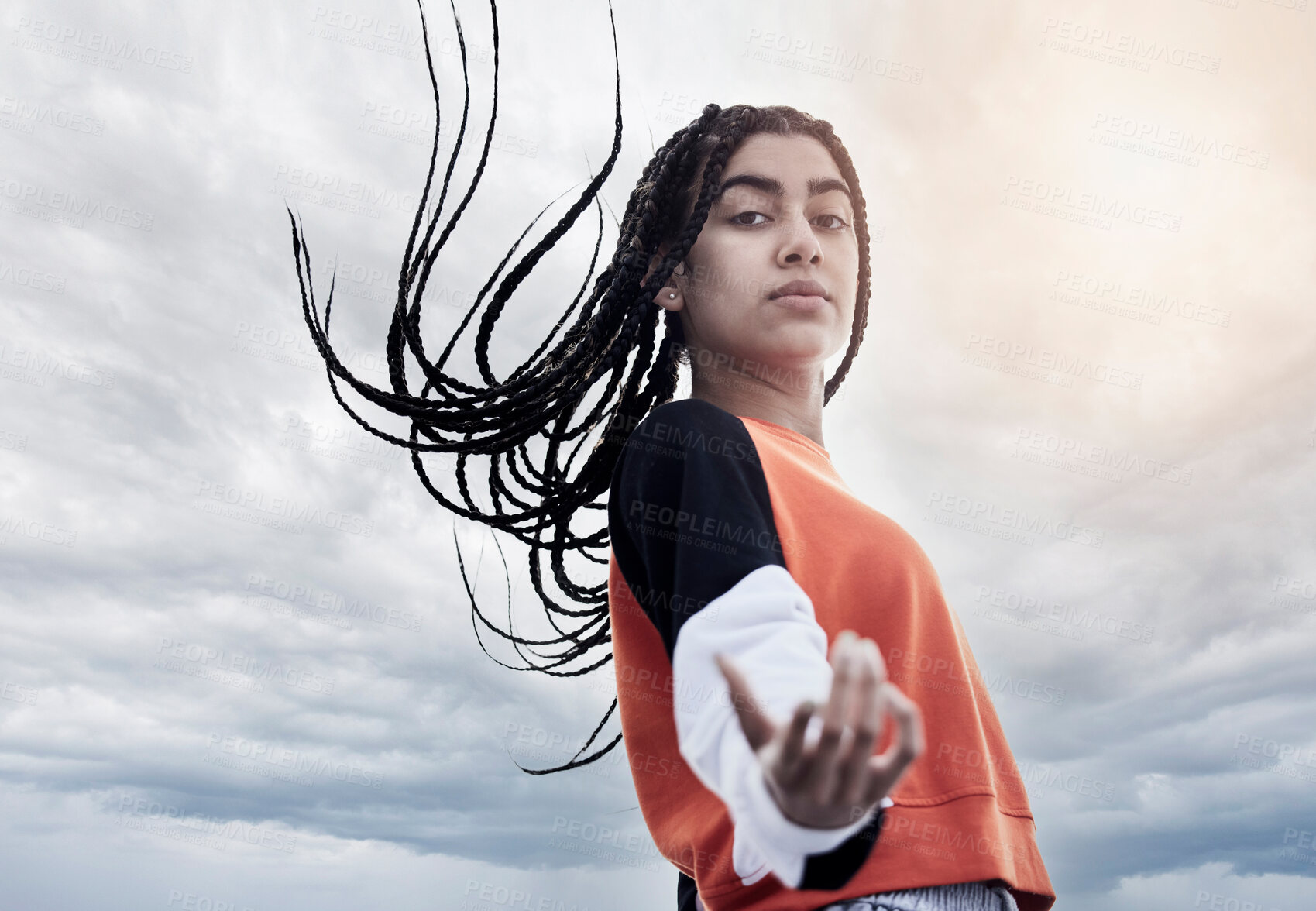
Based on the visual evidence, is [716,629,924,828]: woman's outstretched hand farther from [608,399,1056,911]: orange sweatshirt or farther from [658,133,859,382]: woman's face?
[658,133,859,382]: woman's face

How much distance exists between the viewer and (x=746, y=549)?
1.48 metres

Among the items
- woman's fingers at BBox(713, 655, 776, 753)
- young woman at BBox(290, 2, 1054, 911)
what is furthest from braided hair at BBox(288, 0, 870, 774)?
woman's fingers at BBox(713, 655, 776, 753)

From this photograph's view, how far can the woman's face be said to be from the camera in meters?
2.37

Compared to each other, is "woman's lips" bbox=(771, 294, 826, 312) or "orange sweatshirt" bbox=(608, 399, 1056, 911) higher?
"woman's lips" bbox=(771, 294, 826, 312)

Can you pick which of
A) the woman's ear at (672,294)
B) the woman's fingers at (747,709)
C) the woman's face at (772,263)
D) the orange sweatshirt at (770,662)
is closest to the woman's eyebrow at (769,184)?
the woman's face at (772,263)

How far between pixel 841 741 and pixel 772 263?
1.64 m

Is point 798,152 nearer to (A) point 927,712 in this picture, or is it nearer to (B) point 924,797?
(A) point 927,712

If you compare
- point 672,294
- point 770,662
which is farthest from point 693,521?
point 672,294

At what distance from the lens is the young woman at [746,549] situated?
1.24 metres

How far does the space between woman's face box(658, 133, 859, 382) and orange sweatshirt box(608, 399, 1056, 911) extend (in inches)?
17.9

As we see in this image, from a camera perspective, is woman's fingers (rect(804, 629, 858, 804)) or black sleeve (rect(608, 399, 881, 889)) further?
black sleeve (rect(608, 399, 881, 889))

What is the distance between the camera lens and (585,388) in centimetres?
267

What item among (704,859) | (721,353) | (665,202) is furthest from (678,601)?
(665,202)

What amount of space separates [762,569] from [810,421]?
125 centimetres
